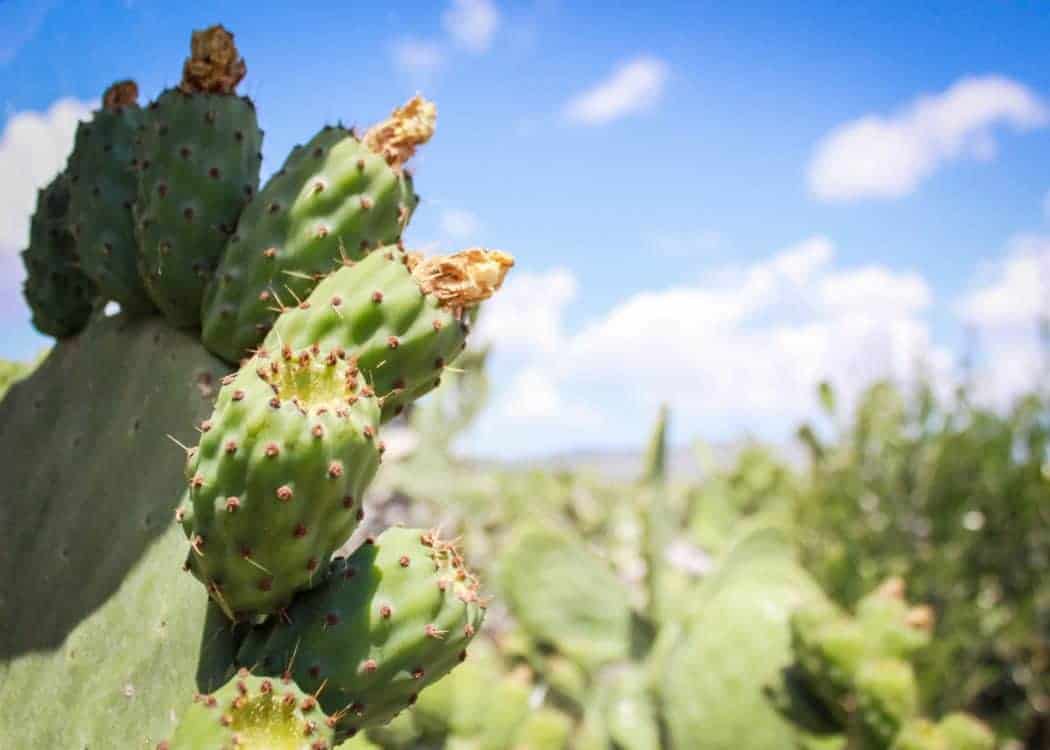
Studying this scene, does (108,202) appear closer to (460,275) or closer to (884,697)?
(460,275)

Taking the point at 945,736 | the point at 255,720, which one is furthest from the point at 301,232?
the point at 945,736

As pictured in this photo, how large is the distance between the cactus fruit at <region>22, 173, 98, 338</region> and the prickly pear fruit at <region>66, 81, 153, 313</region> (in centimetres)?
16

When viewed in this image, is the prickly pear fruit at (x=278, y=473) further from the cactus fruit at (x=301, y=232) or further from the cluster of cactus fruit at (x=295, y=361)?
the cactus fruit at (x=301, y=232)

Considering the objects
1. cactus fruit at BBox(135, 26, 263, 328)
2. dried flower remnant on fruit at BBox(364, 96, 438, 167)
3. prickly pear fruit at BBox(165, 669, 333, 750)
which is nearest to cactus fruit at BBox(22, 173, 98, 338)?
cactus fruit at BBox(135, 26, 263, 328)

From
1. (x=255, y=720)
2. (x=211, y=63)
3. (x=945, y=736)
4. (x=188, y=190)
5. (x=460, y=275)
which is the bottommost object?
(x=945, y=736)

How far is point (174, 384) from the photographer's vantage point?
4.87 ft

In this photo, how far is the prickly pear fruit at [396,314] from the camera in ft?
4.02

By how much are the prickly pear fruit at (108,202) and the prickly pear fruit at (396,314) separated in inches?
21.7

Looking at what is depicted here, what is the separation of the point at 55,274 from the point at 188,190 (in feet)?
1.88

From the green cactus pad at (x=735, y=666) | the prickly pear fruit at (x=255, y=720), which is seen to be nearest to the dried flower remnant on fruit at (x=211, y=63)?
the prickly pear fruit at (x=255, y=720)

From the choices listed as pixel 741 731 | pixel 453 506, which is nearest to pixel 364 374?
pixel 741 731

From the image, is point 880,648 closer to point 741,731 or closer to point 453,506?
point 741,731

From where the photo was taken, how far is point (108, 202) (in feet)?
5.58

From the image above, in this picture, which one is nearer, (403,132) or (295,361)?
(295,361)
